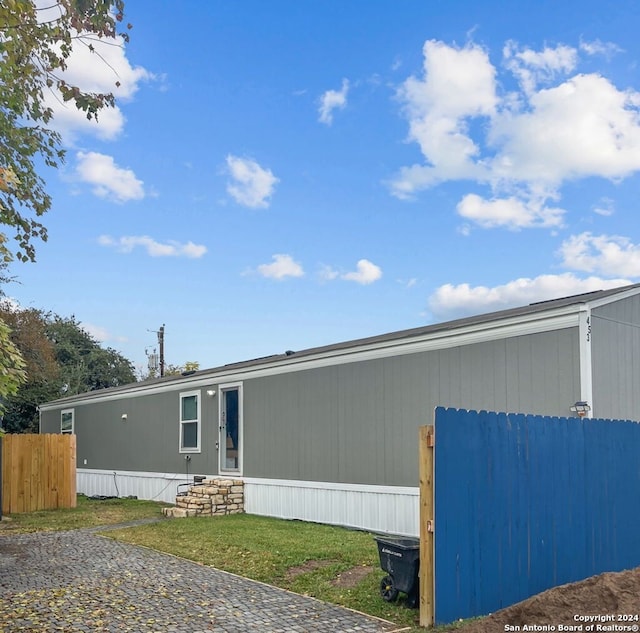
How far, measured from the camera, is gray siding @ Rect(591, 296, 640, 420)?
7988 millimetres

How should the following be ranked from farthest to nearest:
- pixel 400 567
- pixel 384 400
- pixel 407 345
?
pixel 384 400, pixel 407 345, pixel 400 567

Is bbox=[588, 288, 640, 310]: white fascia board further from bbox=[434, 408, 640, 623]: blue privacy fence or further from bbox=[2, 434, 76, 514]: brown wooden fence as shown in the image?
bbox=[2, 434, 76, 514]: brown wooden fence

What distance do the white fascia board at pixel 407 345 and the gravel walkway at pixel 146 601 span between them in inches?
171

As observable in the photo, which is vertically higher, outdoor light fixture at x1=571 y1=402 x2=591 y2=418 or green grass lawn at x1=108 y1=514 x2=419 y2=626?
outdoor light fixture at x1=571 y1=402 x2=591 y2=418

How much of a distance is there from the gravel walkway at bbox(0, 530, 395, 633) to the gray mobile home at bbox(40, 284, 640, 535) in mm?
3691

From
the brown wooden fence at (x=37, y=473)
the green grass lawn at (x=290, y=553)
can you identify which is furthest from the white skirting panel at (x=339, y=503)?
the brown wooden fence at (x=37, y=473)

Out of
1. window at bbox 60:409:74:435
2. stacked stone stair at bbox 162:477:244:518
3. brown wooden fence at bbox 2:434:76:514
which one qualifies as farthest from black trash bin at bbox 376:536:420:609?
window at bbox 60:409:74:435

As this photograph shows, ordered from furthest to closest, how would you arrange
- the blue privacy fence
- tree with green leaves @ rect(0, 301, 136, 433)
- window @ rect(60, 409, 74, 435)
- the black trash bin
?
tree with green leaves @ rect(0, 301, 136, 433) → window @ rect(60, 409, 74, 435) → the black trash bin → the blue privacy fence

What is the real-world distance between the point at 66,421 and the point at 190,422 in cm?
829

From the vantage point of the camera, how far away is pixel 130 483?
17.6 m

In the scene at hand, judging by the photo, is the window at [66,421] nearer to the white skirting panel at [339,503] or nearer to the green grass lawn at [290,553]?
the white skirting panel at [339,503]

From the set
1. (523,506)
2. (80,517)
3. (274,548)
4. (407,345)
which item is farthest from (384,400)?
(80,517)

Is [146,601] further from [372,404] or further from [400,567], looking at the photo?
[372,404]

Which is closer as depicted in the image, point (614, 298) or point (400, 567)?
point (400, 567)
